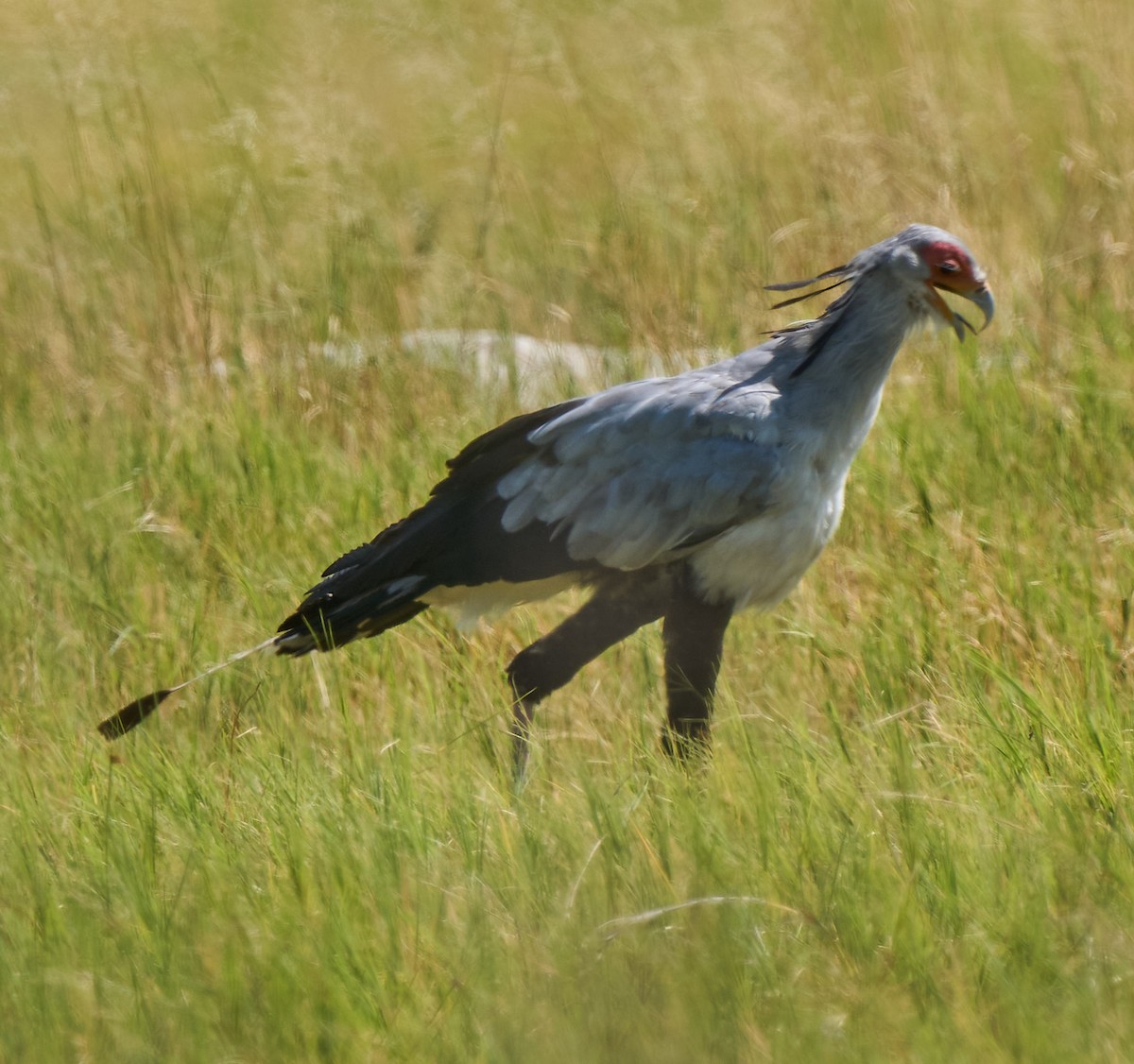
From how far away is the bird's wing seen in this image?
3.53 meters

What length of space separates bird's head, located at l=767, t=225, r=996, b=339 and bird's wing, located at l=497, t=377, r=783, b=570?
35 centimetres

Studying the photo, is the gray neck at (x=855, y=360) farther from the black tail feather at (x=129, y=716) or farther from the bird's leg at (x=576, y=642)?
the black tail feather at (x=129, y=716)

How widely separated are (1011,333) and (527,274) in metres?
2.18

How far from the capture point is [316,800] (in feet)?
9.96

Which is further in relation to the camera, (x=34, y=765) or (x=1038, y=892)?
(x=34, y=765)

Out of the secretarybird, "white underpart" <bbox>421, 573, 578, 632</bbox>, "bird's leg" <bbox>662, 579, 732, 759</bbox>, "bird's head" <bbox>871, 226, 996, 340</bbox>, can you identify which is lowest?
"bird's leg" <bbox>662, 579, 732, 759</bbox>

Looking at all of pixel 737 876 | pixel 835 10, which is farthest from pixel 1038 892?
pixel 835 10

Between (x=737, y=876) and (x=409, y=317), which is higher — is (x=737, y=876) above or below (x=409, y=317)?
below

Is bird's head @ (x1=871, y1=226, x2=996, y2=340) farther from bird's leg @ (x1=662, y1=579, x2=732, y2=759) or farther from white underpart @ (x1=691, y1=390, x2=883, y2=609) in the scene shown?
bird's leg @ (x1=662, y1=579, x2=732, y2=759)

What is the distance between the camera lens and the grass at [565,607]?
2414 mm

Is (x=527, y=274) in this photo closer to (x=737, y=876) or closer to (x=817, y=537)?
(x=817, y=537)

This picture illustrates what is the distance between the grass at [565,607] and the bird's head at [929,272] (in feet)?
2.20

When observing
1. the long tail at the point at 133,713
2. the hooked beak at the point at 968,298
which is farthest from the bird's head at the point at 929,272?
the long tail at the point at 133,713

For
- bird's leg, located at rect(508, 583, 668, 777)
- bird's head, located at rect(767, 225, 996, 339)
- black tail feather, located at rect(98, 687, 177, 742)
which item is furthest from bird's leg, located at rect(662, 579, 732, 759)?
black tail feather, located at rect(98, 687, 177, 742)
